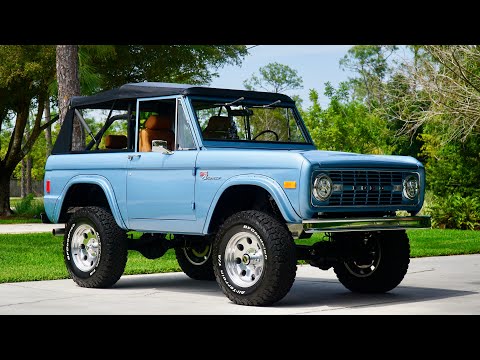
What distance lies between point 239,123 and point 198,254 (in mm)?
2083

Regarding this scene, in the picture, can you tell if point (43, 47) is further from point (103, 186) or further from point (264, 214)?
point (264, 214)

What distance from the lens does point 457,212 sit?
24.7 metres

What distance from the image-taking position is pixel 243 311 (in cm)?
917

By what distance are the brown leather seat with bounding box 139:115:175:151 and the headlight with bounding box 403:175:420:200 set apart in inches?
114

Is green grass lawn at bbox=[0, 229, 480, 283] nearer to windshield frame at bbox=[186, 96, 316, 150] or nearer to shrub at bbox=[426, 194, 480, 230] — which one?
shrub at bbox=[426, 194, 480, 230]

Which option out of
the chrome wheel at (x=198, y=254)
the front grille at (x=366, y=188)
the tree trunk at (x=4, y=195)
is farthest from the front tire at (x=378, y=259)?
the tree trunk at (x=4, y=195)

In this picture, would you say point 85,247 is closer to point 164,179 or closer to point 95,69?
point 164,179

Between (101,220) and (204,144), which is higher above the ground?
(204,144)

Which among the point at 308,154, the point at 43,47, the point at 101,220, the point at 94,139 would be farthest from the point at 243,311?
the point at 43,47

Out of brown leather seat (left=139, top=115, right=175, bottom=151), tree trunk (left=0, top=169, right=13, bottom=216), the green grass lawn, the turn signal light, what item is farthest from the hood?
tree trunk (left=0, top=169, right=13, bottom=216)

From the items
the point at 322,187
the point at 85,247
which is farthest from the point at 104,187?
the point at 322,187

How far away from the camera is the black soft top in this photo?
1085 centimetres
